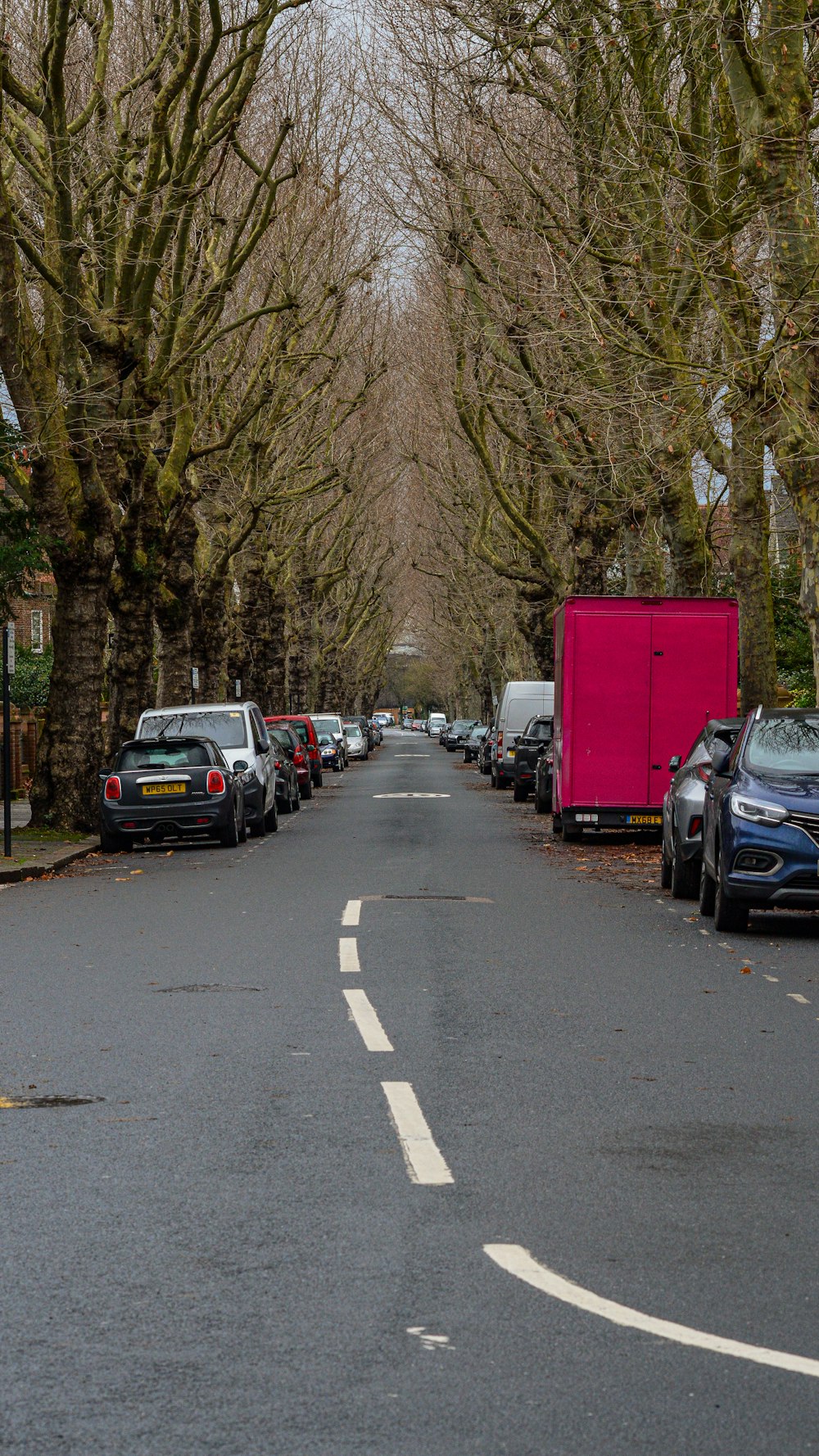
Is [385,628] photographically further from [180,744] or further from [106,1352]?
[106,1352]

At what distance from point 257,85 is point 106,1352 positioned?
31644mm

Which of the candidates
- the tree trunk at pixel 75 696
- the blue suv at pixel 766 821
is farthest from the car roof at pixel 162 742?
the blue suv at pixel 766 821

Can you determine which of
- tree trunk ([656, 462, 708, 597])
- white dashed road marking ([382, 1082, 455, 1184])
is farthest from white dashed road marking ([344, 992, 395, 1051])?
tree trunk ([656, 462, 708, 597])

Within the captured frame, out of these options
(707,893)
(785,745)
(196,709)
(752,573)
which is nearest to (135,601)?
(196,709)

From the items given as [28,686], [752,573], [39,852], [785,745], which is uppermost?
[752,573]

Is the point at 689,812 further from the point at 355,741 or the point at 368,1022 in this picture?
the point at 355,741

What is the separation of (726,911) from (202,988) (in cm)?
485

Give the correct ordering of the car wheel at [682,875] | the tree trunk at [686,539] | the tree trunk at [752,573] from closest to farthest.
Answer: the car wheel at [682,875]
the tree trunk at [752,573]
the tree trunk at [686,539]

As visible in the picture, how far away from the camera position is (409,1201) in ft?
19.3

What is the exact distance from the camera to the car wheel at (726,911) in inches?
540

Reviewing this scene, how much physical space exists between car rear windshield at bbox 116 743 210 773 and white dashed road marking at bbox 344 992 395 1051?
1298 cm

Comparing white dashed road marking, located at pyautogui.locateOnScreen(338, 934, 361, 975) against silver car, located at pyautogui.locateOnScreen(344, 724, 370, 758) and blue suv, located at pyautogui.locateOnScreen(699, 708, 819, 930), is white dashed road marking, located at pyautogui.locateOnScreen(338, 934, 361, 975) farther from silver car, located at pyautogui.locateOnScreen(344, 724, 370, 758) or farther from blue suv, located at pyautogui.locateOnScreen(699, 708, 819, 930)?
silver car, located at pyautogui.locateOnScreen(344, 724, 370, 758)

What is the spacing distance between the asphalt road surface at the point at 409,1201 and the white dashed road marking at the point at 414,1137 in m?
0.02

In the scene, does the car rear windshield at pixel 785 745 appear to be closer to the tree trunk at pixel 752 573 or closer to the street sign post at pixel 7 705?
the street sign post at pixel 7 705
